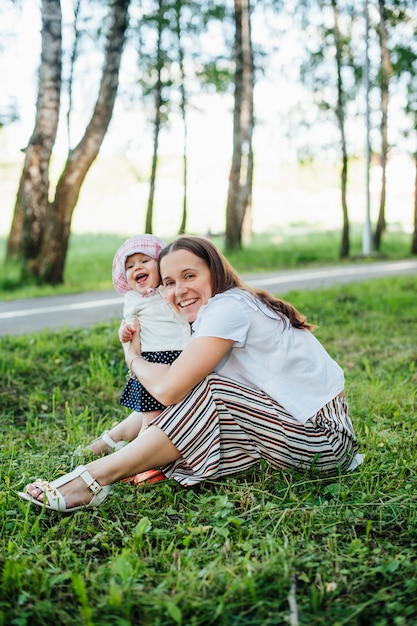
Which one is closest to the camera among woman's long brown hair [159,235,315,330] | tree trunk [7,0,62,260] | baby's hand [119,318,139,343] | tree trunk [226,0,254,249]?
woman's long brown hair [159,235,315,330]

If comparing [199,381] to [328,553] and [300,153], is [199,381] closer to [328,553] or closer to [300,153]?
[328,553]

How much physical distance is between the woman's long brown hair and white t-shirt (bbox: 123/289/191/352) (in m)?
0.39

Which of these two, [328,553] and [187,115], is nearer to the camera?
[328,553]

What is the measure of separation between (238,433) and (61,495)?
2.71 feet

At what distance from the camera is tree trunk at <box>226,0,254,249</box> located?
56.5 feet

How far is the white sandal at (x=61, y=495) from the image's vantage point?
115 inches

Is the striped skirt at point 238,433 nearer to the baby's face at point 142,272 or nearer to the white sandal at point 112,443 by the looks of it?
the white sandal at point 112,443

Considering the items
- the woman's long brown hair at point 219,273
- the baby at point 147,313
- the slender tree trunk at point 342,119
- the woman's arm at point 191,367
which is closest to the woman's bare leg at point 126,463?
the woman's arm at point 191,367

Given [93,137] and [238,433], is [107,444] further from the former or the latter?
[93,137]

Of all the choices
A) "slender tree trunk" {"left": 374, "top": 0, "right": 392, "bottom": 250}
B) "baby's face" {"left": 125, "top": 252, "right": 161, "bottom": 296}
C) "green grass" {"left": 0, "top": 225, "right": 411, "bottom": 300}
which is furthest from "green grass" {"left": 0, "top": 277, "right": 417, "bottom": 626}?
"slender tree trunk" {"left": 374, "top": 0, "right": 392, "bottom": 250}

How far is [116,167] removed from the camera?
3634 centimetres

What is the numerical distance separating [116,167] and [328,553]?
35283 millimetres

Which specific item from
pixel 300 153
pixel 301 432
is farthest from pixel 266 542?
pixel 300 153

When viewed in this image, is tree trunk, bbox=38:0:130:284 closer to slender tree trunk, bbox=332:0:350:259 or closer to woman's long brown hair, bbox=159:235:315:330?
woman's long brown hair, bbox=159:235:315:330
